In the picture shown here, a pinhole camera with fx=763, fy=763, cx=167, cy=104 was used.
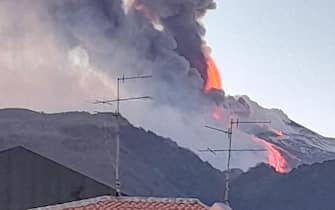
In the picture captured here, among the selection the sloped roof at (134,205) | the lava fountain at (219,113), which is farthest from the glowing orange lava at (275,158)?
the sloped roof at (134,205)

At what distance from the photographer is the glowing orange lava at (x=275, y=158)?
2504 inches

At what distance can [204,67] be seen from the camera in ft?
226

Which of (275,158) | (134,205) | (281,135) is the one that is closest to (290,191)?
(275,158)

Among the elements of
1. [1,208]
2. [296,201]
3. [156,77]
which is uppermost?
[156,77]

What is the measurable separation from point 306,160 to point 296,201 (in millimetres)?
10858

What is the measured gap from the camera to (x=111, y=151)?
5078 cm

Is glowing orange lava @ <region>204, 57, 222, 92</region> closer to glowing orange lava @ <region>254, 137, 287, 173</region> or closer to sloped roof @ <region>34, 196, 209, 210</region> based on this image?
glowing orange lava @ <region>254, 137, 287, 173</region>

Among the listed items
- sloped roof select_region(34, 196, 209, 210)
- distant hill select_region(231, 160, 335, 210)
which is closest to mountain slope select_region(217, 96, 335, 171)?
distant hill select_region(231, 160, 335, 210)

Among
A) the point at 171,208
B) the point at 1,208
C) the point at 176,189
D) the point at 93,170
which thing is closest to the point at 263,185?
the point at 176,189

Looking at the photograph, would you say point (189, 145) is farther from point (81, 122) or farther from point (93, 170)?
point (93, 170)

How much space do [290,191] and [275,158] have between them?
1077cm

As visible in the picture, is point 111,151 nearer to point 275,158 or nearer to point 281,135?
point 275,158

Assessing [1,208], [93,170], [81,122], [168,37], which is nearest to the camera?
[1,208]

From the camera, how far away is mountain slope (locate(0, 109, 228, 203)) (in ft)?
150
